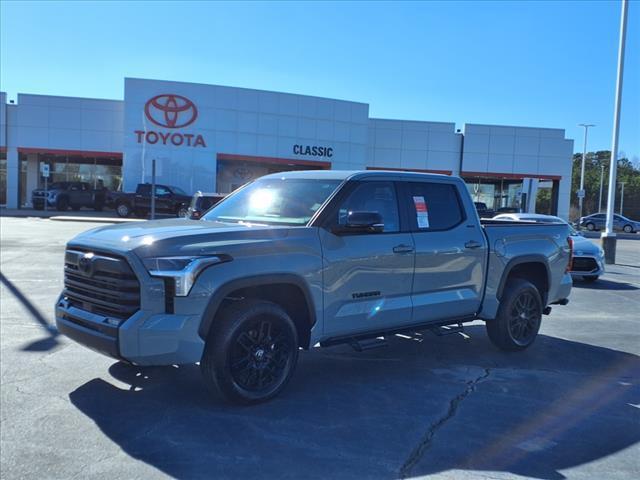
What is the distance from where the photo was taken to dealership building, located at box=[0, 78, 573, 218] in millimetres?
35438

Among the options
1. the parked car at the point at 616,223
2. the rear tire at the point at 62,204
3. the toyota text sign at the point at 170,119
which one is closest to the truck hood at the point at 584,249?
the toyota text sign at the point at 170,119

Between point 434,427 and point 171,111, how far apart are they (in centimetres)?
3407

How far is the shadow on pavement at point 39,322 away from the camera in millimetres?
6127

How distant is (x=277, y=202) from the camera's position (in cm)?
538

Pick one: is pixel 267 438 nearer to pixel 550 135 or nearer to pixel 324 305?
pixel 324 305

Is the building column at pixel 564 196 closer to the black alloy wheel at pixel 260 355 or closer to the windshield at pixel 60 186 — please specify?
the windshield at pixel 60 186

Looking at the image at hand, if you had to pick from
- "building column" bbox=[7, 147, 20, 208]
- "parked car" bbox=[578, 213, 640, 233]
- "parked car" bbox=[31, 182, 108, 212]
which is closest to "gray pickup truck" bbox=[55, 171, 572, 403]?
"parked car" bbox=[31, 182, 108, 212]

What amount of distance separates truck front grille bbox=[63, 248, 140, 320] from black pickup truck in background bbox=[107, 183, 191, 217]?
87.4 ft

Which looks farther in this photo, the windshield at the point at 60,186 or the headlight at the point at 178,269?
the windshield at the point at 60,186

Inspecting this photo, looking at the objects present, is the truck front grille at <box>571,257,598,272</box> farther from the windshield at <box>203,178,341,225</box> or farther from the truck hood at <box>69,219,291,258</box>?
the truck hood at <box>69,219,291,258</box>

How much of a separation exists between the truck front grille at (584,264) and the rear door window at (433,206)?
761 centimetres

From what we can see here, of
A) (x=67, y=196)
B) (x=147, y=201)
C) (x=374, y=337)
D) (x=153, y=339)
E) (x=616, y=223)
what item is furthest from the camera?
(x=616, y=223)

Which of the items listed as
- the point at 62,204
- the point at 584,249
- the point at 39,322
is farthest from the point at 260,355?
the point at 62,204

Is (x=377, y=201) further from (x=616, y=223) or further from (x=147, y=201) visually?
(x=616, y=223)
